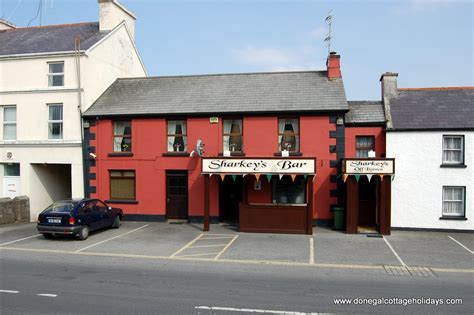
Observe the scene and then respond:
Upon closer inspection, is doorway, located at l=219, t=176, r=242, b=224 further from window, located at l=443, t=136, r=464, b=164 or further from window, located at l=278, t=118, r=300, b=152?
window, located at l=443, t=136, r=464, b=164

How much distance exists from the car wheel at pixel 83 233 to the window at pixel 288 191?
8263 mm

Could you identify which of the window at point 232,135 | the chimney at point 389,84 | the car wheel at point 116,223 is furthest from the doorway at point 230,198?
the chimney at point 389,84

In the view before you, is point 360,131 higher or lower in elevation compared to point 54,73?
lower

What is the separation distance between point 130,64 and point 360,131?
1493 centimetres

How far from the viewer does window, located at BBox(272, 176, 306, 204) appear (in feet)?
57.0

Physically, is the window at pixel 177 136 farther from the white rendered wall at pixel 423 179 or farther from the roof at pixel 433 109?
the roof at pixel 433 109

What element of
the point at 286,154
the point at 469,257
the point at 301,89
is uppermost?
the point at 301,89

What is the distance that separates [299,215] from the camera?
50.9 ft

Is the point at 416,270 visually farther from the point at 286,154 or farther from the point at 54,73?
the point at 54,73

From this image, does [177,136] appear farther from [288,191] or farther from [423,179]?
[423,179]

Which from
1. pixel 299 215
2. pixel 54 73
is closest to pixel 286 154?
pixel 299 215

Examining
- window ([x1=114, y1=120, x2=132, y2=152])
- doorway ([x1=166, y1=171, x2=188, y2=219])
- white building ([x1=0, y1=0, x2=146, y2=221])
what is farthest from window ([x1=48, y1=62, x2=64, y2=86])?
doorway ([x1=166, y1=171, x2=188, y2=219])

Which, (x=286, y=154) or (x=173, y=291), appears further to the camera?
(x=286, y=154)

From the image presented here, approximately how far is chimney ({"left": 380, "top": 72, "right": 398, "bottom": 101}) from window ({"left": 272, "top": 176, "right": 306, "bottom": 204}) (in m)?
6.03
